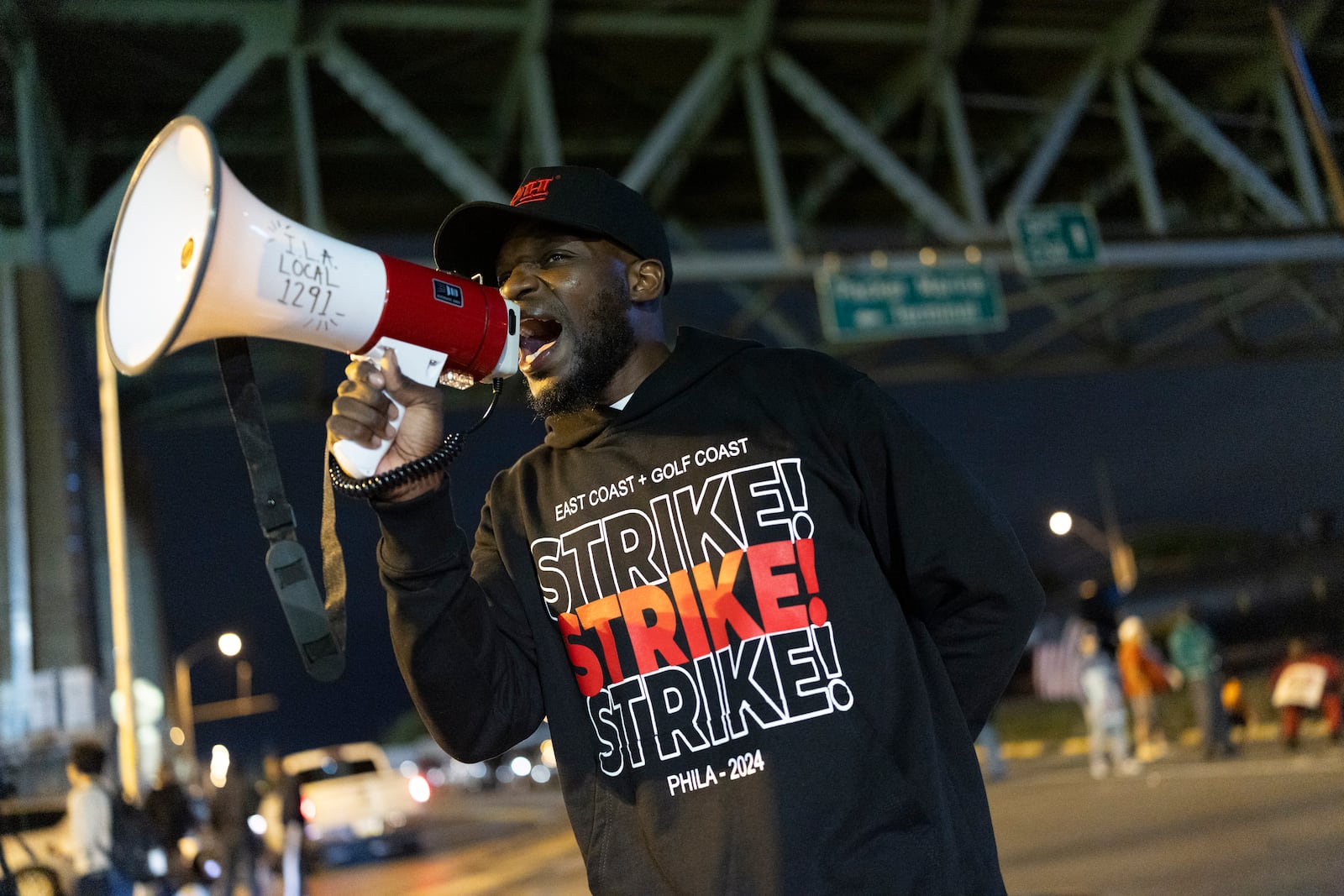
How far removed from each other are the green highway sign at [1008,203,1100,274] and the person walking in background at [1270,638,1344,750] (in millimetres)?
4546

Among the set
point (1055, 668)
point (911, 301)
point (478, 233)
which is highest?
point (911, 301)

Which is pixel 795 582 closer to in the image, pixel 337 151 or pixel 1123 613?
pixel 337 151

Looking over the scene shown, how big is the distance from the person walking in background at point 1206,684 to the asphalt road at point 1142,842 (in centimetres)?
24

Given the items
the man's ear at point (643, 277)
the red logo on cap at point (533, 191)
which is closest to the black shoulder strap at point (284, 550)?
the red logo on cap at point (533, 191)

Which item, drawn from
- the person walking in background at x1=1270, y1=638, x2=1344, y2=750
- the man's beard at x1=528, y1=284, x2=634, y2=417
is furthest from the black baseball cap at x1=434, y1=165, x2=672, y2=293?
the person walking in background at x1=1270, y1=638, x2=1344, y2=750

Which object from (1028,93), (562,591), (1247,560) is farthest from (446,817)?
(562,591)

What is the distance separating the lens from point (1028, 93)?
1554 cm

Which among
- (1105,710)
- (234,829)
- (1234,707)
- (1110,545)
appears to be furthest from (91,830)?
(1110,545)

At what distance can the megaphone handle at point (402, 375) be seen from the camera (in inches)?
73.4

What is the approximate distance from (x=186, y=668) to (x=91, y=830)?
3564 cm

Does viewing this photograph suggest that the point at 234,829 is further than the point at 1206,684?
No

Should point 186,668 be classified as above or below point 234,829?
above

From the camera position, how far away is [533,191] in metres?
2.26

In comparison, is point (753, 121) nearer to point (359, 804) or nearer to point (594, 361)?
point (359, 804)
